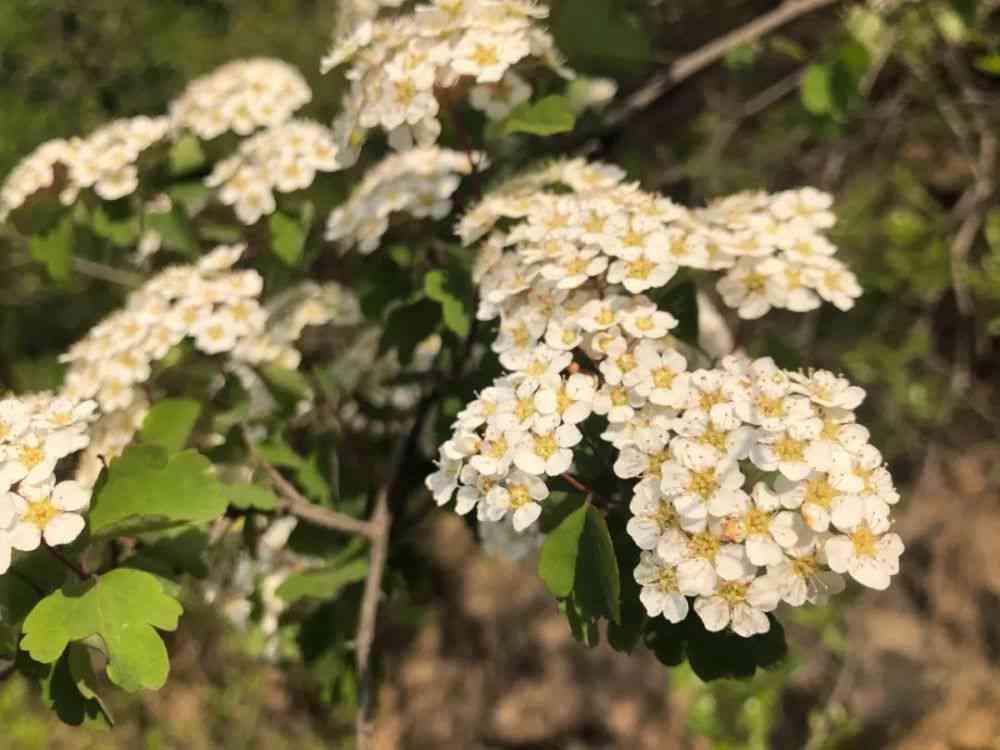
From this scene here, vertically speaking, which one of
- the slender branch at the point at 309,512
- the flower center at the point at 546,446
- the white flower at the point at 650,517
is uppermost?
the flower center at the point at 546,446

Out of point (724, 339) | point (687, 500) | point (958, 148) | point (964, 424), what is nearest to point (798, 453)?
point (687, 500)

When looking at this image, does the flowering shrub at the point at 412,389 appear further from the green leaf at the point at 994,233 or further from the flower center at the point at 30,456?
the green leaf at the point at 994,233

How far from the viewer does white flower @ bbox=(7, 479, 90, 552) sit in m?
1.10

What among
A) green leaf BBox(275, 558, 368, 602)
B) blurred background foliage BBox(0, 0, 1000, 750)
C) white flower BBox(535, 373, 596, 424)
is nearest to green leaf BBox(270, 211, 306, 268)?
green leaf BBox(275, 558, 368, 602)

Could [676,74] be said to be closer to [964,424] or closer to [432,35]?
[432,35]

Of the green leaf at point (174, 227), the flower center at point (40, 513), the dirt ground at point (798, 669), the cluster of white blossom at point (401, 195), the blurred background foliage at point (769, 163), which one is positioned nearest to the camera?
the flower center at point (40, 513)

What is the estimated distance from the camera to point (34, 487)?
113 centimetres

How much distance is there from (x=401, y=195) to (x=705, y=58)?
3.27ft

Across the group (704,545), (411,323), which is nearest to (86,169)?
(411,323)

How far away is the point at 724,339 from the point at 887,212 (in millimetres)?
1642

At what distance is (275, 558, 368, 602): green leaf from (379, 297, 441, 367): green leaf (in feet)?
1.42

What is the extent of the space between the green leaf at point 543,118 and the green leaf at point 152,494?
2.48ft

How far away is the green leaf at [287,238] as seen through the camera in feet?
5.90

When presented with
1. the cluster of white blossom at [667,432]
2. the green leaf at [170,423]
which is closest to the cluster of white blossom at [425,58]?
the cluster of white blossom at [667,432]
